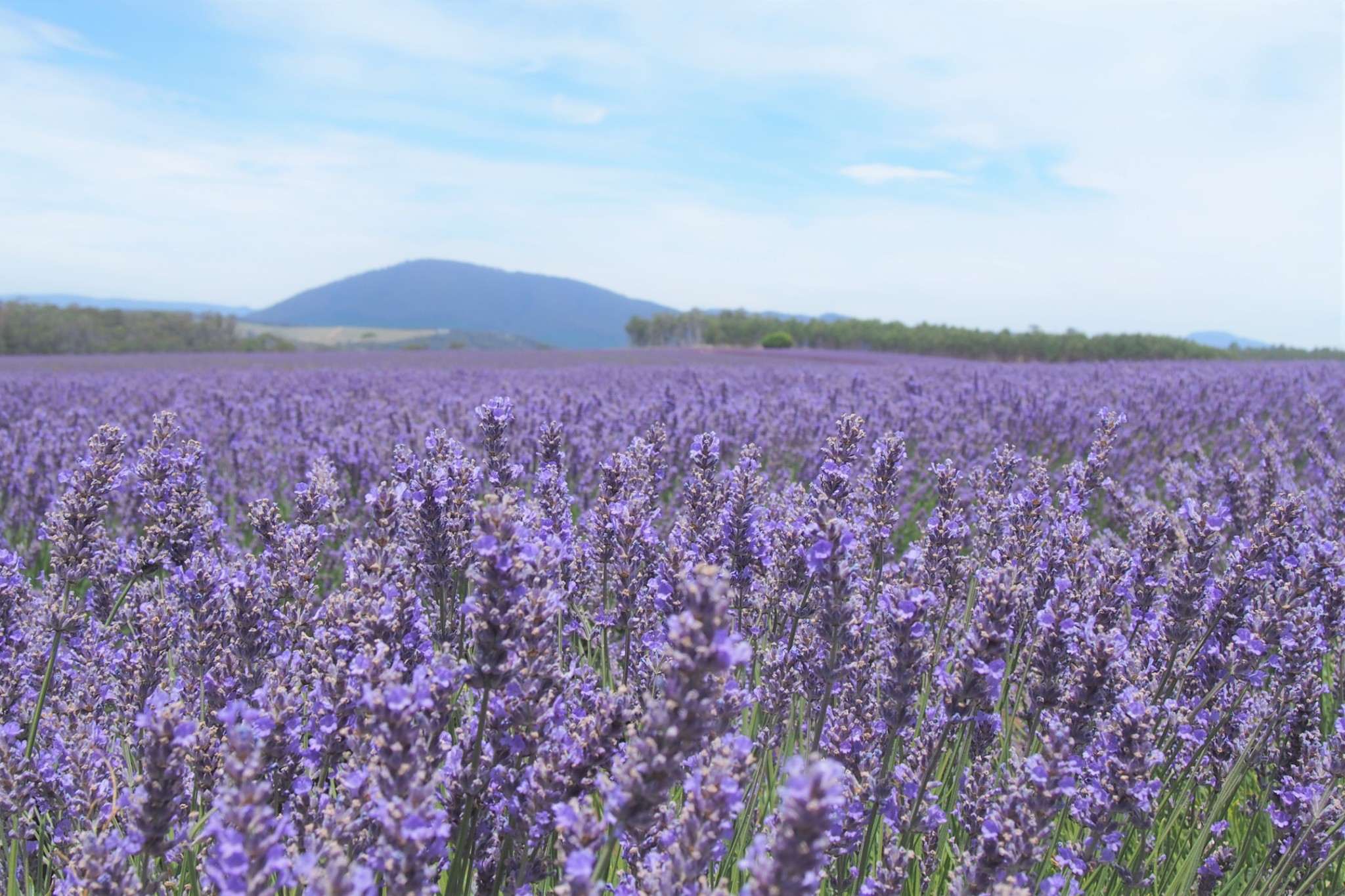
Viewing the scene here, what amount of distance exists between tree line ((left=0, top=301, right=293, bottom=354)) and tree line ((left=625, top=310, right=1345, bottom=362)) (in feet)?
112

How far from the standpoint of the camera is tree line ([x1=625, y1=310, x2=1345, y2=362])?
42.3 metres

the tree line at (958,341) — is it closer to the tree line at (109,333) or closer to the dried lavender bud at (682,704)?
the tree line at (109,333)

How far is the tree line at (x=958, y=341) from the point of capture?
4228cm

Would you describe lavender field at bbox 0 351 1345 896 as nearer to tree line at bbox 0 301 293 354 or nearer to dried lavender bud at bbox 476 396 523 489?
dried lavender bud at bbox 476 396 523 489

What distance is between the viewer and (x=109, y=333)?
44.8 meters

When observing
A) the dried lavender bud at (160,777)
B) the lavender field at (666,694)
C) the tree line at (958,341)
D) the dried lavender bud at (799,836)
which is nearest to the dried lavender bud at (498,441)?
the lavender field at (666,694)

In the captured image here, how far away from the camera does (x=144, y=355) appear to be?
→ 86.6 feet

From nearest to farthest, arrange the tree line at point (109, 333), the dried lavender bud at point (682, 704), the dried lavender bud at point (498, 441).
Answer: the dried lavender bud at point (682, 704) < the dried lavender bud at point (498, 441) < the tree line at point (109, 333)

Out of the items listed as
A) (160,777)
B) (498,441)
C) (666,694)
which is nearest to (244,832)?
(160,777)

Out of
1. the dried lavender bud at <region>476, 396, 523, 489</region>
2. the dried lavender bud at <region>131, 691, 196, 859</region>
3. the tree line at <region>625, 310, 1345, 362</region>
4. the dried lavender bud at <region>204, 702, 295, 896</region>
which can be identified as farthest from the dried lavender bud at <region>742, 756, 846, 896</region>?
the tree line at <region>625, 310, 1345, 362</region>

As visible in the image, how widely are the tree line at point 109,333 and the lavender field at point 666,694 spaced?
38.8 m

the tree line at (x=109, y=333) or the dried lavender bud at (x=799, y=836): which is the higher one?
the tree line at (x=109, y=333)

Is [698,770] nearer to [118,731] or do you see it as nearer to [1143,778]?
[1143,778]

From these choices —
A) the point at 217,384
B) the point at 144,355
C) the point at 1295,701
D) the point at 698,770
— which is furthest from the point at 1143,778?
the point at 144,355
